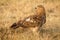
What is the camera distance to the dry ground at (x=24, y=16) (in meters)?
3.40

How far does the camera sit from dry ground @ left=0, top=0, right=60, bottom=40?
11.1 ft

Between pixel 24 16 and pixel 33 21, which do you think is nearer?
pixel 33 21

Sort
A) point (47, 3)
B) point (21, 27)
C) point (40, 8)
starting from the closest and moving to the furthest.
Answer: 1. point (21, 27)
2. point (40, 8)
3. point (47, 3)

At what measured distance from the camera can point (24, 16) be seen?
4.04m

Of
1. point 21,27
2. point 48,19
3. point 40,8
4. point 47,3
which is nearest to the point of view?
point 21,27

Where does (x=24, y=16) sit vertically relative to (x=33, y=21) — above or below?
below

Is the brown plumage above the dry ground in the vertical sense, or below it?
above

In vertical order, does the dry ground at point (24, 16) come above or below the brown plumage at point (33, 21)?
below

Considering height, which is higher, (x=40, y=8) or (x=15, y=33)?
(x=40, y=8)

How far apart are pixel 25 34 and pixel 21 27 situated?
8.0 inches

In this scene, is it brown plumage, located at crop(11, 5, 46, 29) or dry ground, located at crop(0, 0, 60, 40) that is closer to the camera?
brown plumage, located at crop(11, 5, 46, 29)

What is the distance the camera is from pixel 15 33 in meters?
3.43

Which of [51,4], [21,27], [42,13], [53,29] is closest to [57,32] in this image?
[53,29]

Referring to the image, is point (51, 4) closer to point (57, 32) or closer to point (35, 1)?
point (35, 1)
